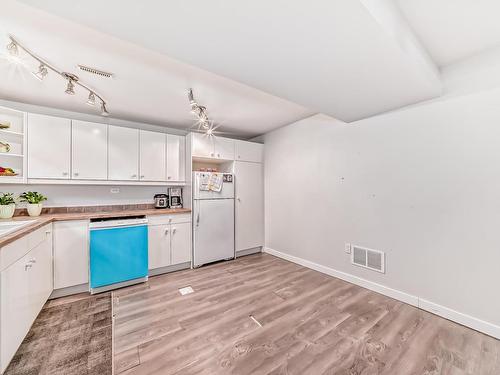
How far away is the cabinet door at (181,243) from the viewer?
10.4 ft

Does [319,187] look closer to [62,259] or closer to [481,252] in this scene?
[481,252]

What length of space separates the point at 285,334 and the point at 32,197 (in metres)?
3.30

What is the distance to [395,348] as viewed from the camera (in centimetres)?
166

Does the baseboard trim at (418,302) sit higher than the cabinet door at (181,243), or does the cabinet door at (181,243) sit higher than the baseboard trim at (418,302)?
the cabinet door at (181,243)

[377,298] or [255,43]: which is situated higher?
[255,43]

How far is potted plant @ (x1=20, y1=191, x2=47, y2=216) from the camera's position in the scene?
8.31ft

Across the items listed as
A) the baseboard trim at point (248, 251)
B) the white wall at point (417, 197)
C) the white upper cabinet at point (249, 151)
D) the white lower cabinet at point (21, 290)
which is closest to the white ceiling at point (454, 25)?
the white wall at point (417, 197)

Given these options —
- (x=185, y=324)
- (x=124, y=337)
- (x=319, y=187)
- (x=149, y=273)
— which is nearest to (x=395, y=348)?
(x=185, y=324)

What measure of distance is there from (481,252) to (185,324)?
2787mm

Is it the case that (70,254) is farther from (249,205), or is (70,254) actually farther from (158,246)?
(249,205)

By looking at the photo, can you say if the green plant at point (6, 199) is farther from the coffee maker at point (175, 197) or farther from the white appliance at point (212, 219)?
the white appliance at point (212, 219)

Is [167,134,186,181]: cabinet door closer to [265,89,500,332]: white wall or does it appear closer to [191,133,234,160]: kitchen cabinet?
[191,133,234,160]: kitchen cabinet

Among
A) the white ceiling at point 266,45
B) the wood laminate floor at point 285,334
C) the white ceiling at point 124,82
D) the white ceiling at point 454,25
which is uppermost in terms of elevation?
the white ceiling at point 454,25

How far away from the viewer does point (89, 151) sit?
112 inches
